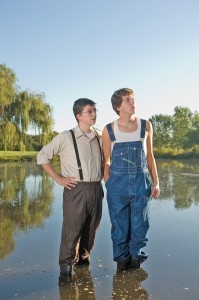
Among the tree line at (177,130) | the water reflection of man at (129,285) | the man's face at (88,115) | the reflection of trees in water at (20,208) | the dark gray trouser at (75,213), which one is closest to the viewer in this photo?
the water reflection of man at (129,285)

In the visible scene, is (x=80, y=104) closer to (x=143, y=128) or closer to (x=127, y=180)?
(x=143, y=128)

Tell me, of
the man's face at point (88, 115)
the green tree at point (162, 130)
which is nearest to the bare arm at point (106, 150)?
the man's face at point (88, 115)

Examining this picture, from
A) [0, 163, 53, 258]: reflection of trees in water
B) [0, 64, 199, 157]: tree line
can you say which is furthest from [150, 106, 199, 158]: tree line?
[0, 163, 53, 258]: reflection of trees in water

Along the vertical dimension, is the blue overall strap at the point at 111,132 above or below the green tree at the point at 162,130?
below

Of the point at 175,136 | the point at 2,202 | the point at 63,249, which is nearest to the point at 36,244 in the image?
the point at 63,249

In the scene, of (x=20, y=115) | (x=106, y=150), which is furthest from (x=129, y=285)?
(x=20, y=115)

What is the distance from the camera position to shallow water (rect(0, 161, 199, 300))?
3.10 meters

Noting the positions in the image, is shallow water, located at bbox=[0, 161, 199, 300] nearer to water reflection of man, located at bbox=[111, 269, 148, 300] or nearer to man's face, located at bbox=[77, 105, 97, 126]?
water reflection of man, located at bbox=[111, 269, 148, 300]

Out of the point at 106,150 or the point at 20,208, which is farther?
the point at 20,208

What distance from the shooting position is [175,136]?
5878cm

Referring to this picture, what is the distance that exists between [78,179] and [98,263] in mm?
952

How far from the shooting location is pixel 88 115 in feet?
12.0

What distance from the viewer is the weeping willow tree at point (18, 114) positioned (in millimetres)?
23438

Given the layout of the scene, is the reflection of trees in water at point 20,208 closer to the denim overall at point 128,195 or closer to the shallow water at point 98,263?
the shallow water at point 98,263
